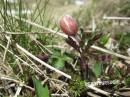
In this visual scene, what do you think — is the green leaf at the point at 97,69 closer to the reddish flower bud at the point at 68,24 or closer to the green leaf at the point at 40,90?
the reddish flower bud at the point at 68,24

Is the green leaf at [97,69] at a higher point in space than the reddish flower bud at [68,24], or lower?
lower

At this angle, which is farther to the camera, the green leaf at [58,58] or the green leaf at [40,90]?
the green leaf at [58,58]

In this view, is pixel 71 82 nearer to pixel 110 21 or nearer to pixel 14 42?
pixel 14 42

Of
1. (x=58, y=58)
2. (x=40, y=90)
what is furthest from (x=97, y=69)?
(x=40, y=90)

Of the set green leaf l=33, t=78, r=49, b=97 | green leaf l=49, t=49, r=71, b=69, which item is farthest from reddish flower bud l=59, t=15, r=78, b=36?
green leaf l=33, t=78, r=49, b=97

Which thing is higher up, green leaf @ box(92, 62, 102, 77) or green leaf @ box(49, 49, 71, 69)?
green leaf @ box(49, 49, 71, 69)

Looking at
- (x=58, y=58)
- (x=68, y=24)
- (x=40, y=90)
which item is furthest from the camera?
(x=58, y=58)

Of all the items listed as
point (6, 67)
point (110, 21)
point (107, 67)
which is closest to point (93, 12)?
point (110, 21)

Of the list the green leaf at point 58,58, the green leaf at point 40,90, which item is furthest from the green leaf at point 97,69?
the green leaf at point 40,90

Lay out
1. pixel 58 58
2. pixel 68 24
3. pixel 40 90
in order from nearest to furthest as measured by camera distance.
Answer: pixel 40 90 < pixel 68 24 < pixel 58 58

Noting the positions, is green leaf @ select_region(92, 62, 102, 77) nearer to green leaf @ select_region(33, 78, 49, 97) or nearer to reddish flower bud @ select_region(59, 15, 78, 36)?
reddish flower bud @ select_region(59, 15, 78, 36)

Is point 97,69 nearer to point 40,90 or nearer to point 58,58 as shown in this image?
point 58,58
